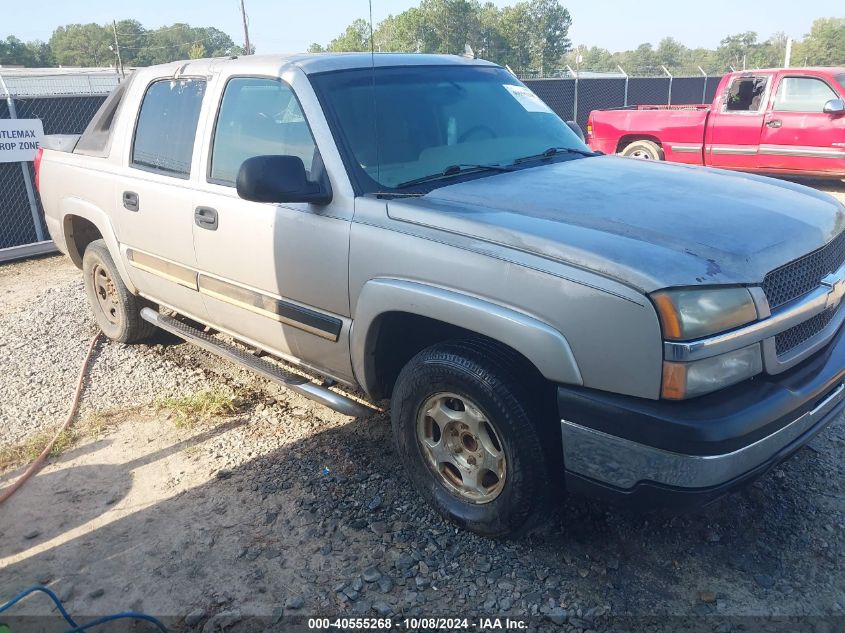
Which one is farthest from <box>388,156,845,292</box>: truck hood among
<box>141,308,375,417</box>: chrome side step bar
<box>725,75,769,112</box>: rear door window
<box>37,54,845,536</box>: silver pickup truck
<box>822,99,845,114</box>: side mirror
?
<box>725,75,769,112</box>: rear door window

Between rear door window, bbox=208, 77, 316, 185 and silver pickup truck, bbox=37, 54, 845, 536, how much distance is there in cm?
1

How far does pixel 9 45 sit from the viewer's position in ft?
225

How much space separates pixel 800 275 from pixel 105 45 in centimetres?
8122

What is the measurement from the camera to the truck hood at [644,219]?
2457 mm

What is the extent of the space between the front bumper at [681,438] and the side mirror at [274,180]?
1.43 metres

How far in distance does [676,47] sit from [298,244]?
3768 inches

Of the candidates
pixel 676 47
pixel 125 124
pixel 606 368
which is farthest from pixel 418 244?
pixel 676 47

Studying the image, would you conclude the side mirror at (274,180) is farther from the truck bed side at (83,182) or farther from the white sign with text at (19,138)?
the white sign with text at (19,138)

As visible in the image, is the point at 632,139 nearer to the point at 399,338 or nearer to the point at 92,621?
the point at 399,338

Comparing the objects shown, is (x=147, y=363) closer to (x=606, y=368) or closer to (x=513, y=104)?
(x=513, y=104)

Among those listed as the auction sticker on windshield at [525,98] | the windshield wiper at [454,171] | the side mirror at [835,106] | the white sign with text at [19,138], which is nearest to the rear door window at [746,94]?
the side mirror at [835,106]

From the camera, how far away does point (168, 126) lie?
4410mm

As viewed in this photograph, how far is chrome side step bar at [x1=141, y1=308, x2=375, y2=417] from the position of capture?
3.54 meters

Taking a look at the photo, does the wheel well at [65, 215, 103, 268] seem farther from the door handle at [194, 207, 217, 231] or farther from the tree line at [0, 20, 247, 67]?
the tree line at [0, 20, 247, 67]
